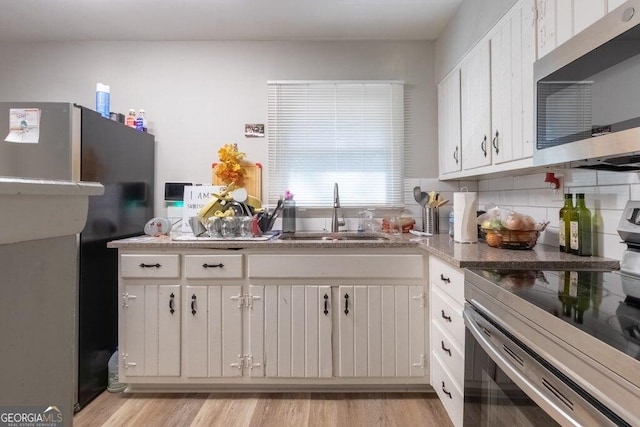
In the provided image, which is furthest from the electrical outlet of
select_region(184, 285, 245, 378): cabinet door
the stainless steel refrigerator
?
the stainless steel refrigerator

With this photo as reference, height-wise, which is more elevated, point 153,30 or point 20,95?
point 153,30

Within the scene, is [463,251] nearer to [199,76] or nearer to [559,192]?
[559,192]

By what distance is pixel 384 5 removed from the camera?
220 cm

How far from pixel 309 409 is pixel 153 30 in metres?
2.72

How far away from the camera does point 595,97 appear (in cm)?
99

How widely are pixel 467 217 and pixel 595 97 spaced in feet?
3.00

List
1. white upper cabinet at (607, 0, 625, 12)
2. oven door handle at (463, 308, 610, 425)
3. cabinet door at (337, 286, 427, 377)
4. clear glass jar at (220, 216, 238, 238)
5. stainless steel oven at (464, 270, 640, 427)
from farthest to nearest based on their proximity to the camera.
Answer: clear glass jar at (220, 216, 238, 238) < cabinet door at (337, 286, 427, 377) < white upper cabinet at (607, 0, 625, 12) < oven door handle at (463, 308, 610, 425) < stainless steel oven at (464, 270, 640, 427)

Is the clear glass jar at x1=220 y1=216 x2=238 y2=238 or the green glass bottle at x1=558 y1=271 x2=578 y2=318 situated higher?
the clear glass jar at x1=220 y1=216 x2=238 y2=238

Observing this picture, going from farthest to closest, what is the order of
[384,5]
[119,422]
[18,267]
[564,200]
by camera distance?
[384,5]
[119,422]
[564,200]
[18,267]

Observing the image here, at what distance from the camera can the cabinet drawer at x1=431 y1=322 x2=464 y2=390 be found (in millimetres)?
1451

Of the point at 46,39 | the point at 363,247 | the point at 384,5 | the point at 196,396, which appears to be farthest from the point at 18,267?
the point at 46,39

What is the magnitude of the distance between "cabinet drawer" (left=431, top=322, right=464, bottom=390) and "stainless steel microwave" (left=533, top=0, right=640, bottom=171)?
85 cm

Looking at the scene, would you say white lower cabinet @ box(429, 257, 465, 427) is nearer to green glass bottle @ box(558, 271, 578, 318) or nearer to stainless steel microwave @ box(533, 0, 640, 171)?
green glass bottle @ box(558, 271, 578, 318)

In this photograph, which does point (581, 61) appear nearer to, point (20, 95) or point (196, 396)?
point (196, 396)
